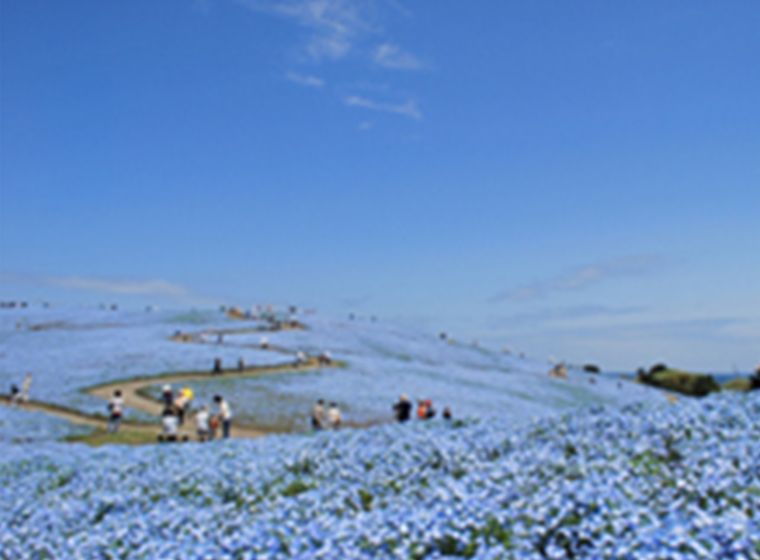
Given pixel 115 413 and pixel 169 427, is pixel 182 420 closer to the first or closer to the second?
pixel 115 413

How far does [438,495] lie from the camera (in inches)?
357

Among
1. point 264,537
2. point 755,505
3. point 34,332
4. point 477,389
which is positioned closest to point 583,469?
point 755,505

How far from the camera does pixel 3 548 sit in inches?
436

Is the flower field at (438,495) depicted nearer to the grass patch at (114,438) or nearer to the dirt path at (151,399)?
the grass patch at (114,438)

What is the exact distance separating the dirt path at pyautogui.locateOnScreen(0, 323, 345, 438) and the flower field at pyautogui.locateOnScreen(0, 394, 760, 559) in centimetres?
1456

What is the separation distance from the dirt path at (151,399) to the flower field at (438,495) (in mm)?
14557

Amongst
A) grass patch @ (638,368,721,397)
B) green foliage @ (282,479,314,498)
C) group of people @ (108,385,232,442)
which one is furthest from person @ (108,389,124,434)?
grass patch @ (638,368,721,397)

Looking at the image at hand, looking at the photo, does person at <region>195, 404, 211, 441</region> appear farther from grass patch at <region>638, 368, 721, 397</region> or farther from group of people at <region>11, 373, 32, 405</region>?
grass patch at <region>638, 368, 721, 397</region>

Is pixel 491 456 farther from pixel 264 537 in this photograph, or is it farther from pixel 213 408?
pixel 213 408

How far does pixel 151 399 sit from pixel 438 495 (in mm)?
30816

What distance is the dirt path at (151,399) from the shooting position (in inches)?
1257

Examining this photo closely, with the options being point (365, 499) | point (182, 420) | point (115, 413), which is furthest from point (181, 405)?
point (365, 499)

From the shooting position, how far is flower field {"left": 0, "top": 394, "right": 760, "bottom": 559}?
6875 mm

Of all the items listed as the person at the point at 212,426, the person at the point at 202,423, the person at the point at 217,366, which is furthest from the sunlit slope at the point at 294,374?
the person at the point at 202,423
